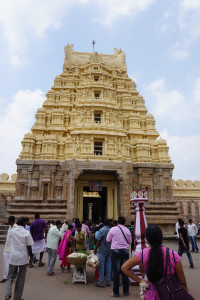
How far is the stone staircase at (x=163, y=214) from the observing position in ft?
57.2

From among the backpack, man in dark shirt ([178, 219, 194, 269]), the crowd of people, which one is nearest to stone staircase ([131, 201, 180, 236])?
the crowd of people

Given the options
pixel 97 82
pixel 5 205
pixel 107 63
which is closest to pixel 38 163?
pixel 5 205

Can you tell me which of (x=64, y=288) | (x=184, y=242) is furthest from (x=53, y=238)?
(x=184, y=242)

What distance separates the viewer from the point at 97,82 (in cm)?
2345

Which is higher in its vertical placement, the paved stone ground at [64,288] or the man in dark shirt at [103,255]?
the man in dark shirt at [103,255]

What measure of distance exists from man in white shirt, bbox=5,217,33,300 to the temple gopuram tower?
12105 mm

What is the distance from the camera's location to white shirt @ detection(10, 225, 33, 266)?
15.4 feet

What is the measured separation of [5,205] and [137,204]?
17385 millimetres

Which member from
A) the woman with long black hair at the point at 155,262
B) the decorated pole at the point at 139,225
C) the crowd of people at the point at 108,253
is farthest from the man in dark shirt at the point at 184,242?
the woman with long black hair at the point at 155,262

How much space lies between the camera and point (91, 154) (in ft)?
61.7

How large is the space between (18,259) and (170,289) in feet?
11.6

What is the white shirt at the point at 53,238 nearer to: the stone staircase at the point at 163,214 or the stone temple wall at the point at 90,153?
the stone temple wall at the point at 90,153

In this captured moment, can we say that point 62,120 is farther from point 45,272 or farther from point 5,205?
point 45,272

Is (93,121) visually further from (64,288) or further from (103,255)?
(64,288)
